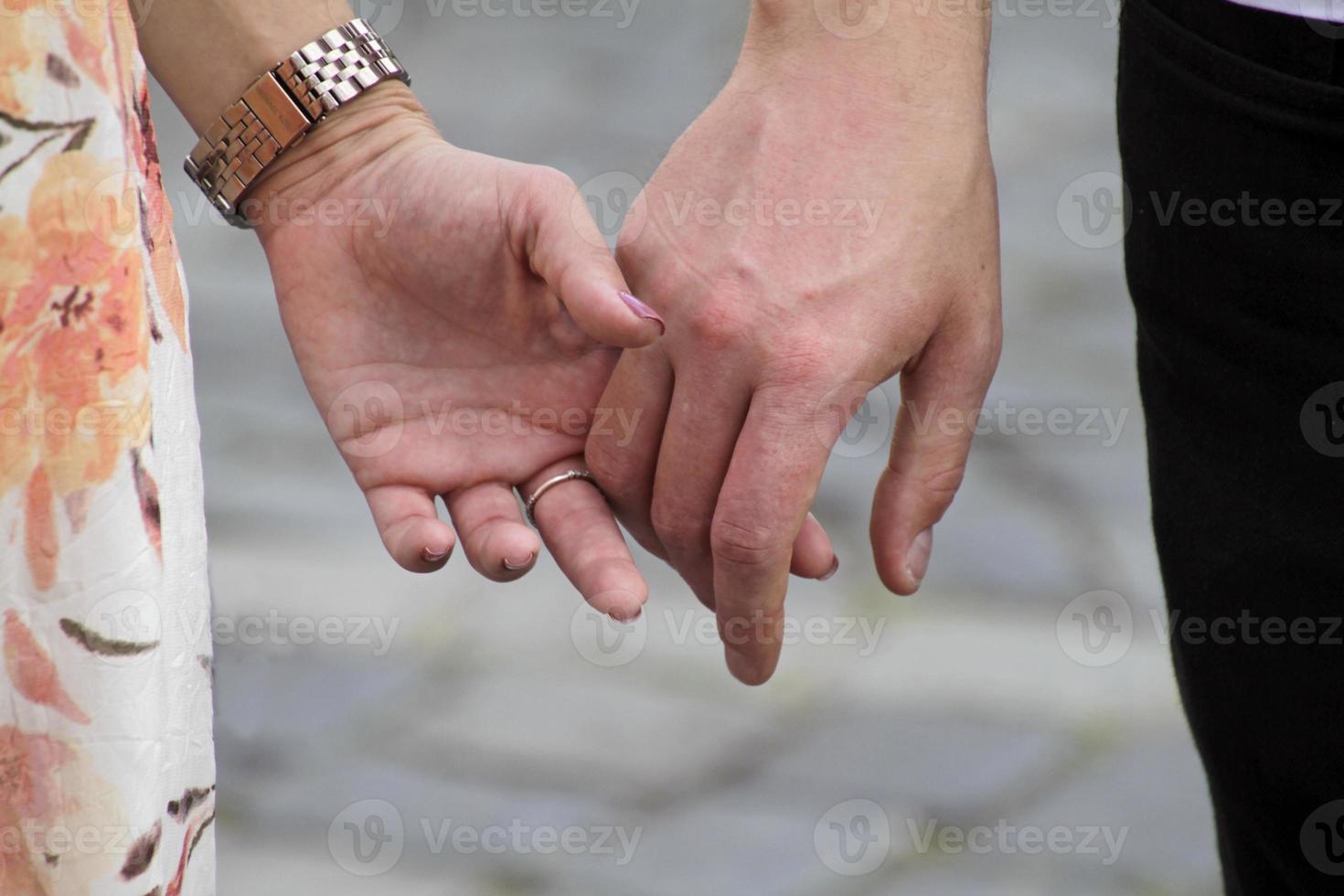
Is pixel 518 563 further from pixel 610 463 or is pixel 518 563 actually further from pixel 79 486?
pixel 79 486

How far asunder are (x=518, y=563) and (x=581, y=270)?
0.17 m

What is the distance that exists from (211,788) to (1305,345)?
0.52 m

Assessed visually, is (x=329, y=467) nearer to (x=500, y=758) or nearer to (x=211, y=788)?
(x=500, y=758)

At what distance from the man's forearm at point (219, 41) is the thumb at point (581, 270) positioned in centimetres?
18

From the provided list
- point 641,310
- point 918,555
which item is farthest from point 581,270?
point 918,555

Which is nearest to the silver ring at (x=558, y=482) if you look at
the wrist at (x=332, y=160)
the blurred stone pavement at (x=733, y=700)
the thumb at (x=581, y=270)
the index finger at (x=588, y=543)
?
the index finger at (x=588, y=543)

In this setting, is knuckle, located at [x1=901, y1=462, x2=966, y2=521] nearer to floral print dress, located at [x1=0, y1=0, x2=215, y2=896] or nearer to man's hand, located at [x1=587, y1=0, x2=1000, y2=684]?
man's hand, located at [x1=587, y1=0, x2=1000, y2=684]

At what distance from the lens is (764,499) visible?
0.69 m

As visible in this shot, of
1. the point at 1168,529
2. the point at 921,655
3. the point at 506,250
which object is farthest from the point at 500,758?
the point at 1168,529

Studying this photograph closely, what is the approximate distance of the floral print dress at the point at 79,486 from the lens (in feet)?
1.41

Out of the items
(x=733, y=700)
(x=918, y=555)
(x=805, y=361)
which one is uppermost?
(x=805, y=361)

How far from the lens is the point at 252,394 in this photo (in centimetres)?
217

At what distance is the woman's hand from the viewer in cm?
78

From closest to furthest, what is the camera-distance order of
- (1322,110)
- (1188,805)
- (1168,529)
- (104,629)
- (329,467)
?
(104,629), (1322,110), (1168,529), (1188,805), (329,467)
